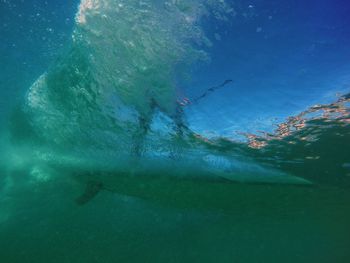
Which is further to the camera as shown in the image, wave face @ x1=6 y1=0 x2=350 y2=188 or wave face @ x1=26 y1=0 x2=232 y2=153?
wave face @ x1=6 y1=0 x2=350 y2=188

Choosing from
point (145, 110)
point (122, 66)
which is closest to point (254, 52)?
point (122, 66)

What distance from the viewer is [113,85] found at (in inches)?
384

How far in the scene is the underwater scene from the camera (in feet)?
22.8

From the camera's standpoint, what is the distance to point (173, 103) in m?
9.82

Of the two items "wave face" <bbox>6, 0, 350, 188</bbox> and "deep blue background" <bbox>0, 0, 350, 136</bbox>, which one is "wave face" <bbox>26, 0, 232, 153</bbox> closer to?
"wave face" <bbox>6, 0, 350, 188</bbox>

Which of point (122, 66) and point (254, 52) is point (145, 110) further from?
point (254, 52)

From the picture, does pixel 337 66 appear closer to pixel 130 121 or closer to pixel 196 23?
pixel 196 23

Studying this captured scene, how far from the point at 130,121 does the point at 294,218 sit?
3005cm

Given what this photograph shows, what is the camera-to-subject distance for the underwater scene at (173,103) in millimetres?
6938

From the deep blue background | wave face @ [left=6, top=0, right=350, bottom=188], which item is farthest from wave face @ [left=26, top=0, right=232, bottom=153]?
the deep blue background

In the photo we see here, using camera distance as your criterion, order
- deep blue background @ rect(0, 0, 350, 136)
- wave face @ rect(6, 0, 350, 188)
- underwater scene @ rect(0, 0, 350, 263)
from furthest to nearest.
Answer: wave face @ rect(6, 0, 350, 188), underwater scene @ rect(0, 0, 350, 263), deep blue background @ rect(0, 0, 350, 136)

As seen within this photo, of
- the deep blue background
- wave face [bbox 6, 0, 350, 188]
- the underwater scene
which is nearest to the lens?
the deep blue background

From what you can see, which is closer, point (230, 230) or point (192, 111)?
point (192, 111)

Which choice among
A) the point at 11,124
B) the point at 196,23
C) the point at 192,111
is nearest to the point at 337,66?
the point at 196,23
